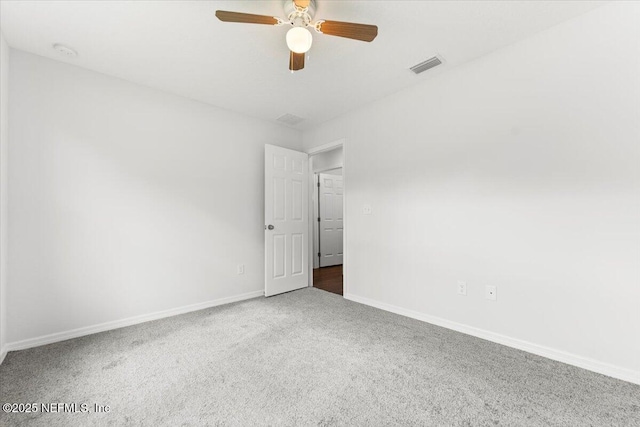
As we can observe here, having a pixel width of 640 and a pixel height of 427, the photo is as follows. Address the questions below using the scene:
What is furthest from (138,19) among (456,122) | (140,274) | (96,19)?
(456,122)

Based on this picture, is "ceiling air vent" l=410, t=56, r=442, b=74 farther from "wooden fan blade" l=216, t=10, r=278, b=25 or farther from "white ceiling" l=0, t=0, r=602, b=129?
"wooden fan blade" l=216, t=10, r=278, b=25

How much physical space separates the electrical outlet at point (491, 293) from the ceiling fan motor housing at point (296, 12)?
2.61 meters

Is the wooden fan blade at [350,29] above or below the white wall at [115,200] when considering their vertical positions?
above

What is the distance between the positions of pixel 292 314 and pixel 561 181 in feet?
8.99

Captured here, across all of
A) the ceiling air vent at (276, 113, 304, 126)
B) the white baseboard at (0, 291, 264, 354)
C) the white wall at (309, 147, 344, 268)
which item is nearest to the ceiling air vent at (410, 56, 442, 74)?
the ceiling air vent at (276, 113, 304, 126)

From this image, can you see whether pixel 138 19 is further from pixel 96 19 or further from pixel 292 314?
pixel 292 314

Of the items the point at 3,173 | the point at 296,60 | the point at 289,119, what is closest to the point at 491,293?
the point at 296,60

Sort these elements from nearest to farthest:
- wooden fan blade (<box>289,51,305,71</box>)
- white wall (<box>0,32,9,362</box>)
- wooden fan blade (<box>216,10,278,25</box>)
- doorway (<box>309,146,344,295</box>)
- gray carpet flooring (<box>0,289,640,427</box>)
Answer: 1. gray carpet flooring (<box>0,289,640,427</box>)
2. wooden fan blade (<box>216,10,278,25</box>)
3. wooden fan blade (<box>289,51,305,71</box>)
4. white wall (<box>0,32,9,362</box>)
5. doorway (<box>309,146,344,295</box>)

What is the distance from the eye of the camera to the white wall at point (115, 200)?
2271 millimetres

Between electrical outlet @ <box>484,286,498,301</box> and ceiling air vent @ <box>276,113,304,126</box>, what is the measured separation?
3.10 m

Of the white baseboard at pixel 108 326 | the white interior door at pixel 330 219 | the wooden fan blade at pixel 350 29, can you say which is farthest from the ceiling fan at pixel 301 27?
the white interior door at pixel 330 219

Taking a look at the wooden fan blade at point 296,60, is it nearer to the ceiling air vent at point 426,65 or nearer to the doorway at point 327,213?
the ceiling air vent at point 426,65

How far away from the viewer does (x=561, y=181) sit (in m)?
2.01

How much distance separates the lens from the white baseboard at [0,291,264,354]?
2.20 meters
